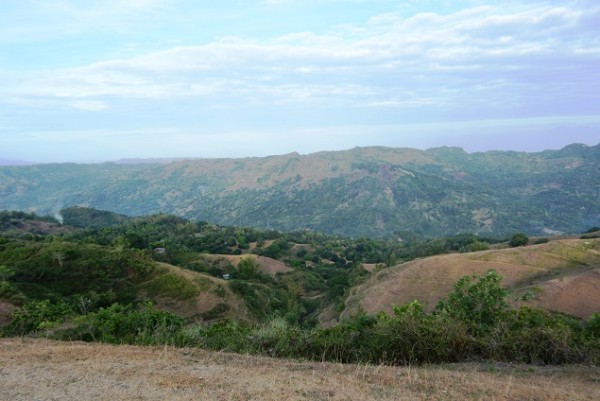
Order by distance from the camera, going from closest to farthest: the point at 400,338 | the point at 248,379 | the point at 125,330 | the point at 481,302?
1. the point at 248,379
2. the point at 400,338
3. the point at 125,330
4. the point at 481,302

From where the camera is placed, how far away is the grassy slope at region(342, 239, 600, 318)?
115ft

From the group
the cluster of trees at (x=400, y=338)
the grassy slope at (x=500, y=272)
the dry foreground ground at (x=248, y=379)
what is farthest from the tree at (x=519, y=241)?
the dry foreground ground at (x=248, y=379)

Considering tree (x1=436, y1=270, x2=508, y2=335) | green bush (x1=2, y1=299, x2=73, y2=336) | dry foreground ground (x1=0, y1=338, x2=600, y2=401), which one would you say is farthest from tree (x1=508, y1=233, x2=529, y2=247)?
green bush (x1=2, y1=299, x2=73, y2=336)

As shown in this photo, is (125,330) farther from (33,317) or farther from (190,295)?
(190,295)

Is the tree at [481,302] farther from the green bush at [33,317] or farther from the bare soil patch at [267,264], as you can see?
the bare soil patch at [267,264]

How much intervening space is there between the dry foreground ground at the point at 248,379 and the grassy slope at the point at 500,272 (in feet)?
87.0

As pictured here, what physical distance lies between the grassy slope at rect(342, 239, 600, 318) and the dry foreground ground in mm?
26523

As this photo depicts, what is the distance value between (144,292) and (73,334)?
24385 millimetres

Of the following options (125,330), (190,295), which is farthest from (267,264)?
(125,330)

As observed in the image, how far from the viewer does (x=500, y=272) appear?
4103 centimetres

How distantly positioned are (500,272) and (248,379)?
129ft

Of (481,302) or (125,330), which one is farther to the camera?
(481,302)

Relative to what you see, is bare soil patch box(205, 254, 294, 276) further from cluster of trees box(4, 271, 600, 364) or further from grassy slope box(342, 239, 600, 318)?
cluster of trees box(4, 271, 600, 364)

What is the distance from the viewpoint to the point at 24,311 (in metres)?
21.4
